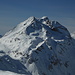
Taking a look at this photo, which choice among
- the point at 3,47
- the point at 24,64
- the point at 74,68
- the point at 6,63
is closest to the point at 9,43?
the point at 3,47

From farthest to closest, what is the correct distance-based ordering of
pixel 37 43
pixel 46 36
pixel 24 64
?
pixel 46 36 → pixel 37 43 → pixel 24 64

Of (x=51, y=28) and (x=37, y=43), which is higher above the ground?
(x=51, y=28)

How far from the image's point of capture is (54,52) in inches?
3292

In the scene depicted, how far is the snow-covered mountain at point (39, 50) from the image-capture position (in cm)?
6788

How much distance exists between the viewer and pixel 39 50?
7756 centimetres

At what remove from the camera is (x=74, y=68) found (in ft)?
295

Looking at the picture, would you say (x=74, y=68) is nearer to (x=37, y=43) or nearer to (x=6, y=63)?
(x=37, y=43)

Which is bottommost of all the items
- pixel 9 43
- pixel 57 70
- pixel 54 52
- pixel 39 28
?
pixel 57 70

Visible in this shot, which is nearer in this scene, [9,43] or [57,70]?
[57,70]

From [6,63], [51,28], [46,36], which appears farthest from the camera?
[51,28]

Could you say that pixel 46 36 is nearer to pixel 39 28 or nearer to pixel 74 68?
pixel 39 28

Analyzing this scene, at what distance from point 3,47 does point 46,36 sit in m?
22.3

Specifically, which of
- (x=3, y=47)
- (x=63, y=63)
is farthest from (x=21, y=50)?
(x=63, y=63)

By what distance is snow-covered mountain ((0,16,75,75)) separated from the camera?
67875 millimetres
